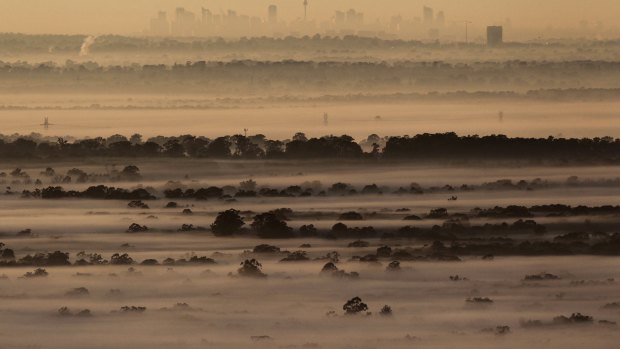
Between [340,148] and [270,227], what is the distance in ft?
136

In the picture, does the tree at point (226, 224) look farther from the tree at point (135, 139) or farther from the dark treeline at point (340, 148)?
the tree at point (135, 139)

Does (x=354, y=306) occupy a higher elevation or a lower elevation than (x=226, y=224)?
lower

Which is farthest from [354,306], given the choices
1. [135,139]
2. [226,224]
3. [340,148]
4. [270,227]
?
[135,139]

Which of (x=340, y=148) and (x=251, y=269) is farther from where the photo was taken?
(x=340, y=148)

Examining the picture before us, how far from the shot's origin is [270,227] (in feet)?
Result: 207

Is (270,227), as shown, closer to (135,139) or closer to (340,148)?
(340,148)

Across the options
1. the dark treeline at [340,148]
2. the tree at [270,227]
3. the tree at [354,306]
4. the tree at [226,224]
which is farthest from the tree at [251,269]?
the dark treeline at [340,148]

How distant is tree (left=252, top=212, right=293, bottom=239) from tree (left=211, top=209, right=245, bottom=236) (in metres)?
0.63

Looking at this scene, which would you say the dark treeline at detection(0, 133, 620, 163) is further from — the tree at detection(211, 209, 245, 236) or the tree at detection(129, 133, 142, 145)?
the tree at detection(211, 209, 245, 236)

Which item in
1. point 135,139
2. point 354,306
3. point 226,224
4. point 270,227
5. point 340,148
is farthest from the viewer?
point 135,139

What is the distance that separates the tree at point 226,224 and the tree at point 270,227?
2.08ft

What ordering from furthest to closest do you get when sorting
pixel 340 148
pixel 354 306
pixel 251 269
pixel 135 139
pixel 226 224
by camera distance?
pixel 135 139
pixel 340 148
pixel 226 224
pixel 251 269
pixel 354 306

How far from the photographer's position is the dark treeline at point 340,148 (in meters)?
102

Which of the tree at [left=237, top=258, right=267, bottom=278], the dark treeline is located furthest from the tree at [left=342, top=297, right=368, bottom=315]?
the dark treeline
